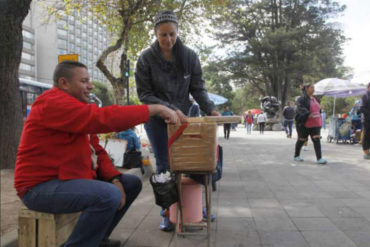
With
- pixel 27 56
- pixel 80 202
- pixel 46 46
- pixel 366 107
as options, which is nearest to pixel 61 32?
pixel 46 46

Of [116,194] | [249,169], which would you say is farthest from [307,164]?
[116,194]

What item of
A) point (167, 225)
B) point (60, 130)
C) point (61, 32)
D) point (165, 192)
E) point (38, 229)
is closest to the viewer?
point (60, 130)

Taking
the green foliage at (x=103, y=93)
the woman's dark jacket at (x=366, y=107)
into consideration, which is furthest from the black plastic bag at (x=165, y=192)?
the green foliage at (x=103, y=93)

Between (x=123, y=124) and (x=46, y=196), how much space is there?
0.68m

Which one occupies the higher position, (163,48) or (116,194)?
(163,48)

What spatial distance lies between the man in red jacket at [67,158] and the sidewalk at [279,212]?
100cm

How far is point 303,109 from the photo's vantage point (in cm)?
702

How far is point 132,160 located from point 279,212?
3.18 meters

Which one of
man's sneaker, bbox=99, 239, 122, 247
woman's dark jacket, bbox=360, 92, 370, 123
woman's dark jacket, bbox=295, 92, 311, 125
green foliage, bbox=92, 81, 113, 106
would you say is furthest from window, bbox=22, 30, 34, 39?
man's sneaker, bbox=99, 239, 122, 247

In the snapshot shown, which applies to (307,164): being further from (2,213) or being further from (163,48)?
(2,213)

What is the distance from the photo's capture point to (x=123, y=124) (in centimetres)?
199

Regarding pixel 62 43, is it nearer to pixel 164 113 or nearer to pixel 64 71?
pixel 64 71

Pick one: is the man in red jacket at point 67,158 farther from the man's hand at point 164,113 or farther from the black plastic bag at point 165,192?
the black plastic bag at point 165,192

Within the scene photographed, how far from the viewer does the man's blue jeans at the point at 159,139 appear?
301 cm
